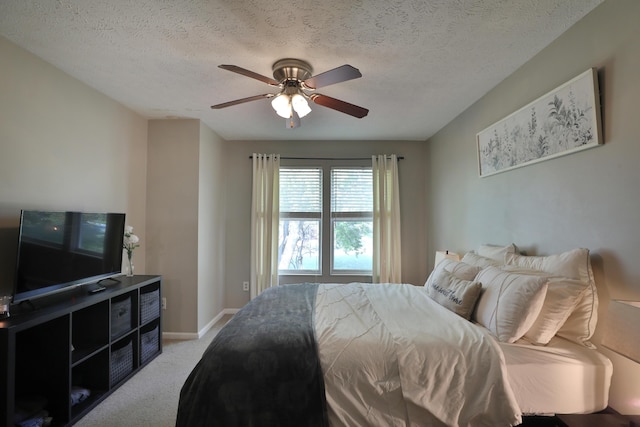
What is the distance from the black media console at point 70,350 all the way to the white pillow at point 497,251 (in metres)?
2.93

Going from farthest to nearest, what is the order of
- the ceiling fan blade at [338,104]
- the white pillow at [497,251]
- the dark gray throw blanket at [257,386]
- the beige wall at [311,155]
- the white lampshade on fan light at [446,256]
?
the beige wall at [311,155] → the white lampshade on fan light at [446,256] → the white pillow at [497,251] → the ceiling fan blade at [338,104] → the dark gray throw blanket at [257,386]

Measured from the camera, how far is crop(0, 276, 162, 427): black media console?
1.51m

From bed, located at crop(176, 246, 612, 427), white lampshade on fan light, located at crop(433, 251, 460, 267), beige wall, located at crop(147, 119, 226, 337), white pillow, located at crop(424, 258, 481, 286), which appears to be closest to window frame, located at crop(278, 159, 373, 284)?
white lampshade on fan light, located at crop(433, 251, 460, 267)

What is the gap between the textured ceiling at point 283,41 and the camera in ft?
4.95

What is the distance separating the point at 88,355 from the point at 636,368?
3138mm

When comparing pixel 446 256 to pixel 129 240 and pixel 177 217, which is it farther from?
pixel 129 240

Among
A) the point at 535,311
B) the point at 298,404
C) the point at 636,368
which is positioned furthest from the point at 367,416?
the point at 636,368

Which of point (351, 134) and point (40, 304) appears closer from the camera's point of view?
point (40, 304)

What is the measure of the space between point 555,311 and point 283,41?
2169 mm

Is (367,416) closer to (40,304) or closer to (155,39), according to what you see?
(40,304)

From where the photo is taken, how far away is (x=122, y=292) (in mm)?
2207

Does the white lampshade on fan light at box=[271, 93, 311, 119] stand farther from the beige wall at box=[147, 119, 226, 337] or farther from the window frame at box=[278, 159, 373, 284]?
the window frame at box=[278, 159, 373, 284]

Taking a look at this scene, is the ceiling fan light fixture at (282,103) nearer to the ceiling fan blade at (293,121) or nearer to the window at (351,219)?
the ceiling fan blade at (293,121)

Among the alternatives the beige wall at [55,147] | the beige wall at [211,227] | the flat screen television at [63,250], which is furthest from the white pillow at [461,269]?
the beige wall at [55,147]
